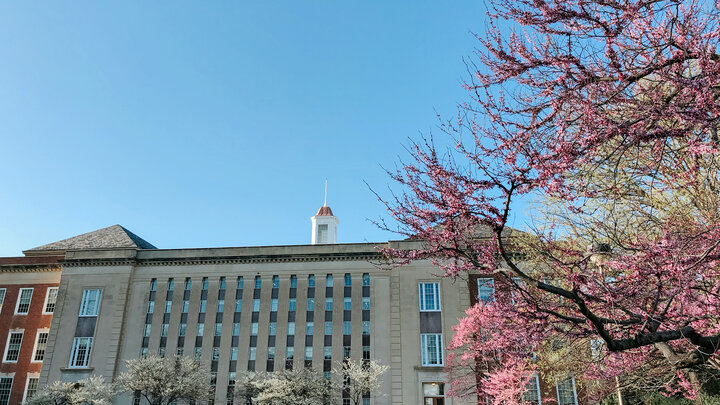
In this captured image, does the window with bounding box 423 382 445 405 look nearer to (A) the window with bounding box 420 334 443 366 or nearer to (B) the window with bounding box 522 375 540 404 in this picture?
(A) the window with bounding box 420 334 443 366

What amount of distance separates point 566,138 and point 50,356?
1762 inches

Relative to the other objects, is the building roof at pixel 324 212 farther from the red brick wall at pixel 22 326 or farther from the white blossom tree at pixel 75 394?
the white blossom tree at pixel 75 394

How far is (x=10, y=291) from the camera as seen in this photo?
46469 millimetres

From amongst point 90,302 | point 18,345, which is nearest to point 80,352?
point 90,302

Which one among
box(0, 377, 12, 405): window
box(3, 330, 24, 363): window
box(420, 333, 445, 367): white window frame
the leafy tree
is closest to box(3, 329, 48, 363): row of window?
box(3, 330, 24, 363): window

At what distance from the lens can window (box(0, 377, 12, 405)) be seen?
42094mm

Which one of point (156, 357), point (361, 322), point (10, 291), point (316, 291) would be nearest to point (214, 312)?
point (156, 357)

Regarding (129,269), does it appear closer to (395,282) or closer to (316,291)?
(316,291)

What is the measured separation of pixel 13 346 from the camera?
44.4 meters

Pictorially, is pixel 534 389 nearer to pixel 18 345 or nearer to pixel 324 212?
pixel 324 212

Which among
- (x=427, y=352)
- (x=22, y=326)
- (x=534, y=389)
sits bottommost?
(x=534, y=389)

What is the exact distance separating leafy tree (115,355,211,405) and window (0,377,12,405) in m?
10.7

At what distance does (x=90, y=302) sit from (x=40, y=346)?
18.5ft

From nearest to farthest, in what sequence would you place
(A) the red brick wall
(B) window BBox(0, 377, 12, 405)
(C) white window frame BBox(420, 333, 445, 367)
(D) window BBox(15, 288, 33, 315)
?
(C) white window frame BBox(420, 333, 445, 367)
(B) window BBox(0, 377, 12, 405)
(A) the red brick wall
(D) window BBox(15, 288, 33, 315)
